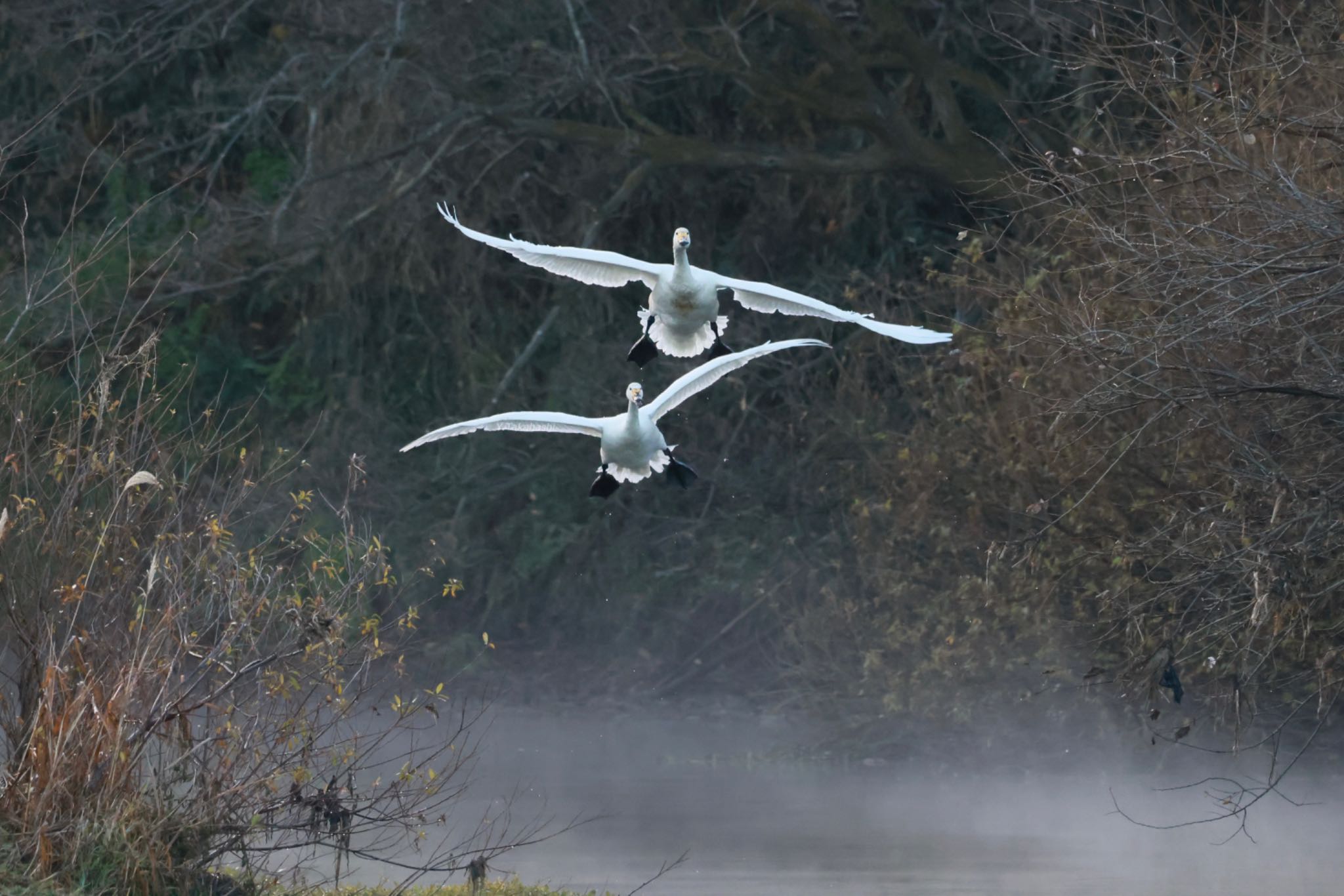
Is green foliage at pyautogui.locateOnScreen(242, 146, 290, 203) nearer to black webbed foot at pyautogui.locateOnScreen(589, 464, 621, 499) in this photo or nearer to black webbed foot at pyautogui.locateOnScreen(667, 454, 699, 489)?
black webbed foot at pyautogui.locateOnScreen(667, 454, 699, 489)

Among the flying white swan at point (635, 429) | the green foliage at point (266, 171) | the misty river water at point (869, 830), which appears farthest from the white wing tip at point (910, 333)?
the green foliage at point (266, 171)

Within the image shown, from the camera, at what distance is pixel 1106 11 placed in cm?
1585

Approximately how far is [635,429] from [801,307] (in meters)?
1.02

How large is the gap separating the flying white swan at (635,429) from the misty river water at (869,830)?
69.8 inches

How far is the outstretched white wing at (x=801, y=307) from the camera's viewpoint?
907 centimetres

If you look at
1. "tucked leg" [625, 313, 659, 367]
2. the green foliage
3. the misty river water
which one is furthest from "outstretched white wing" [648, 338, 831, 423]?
the green foliage

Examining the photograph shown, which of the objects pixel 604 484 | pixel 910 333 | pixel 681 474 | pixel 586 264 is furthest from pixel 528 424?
pixel 910 333

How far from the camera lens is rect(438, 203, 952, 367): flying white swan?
10.2m

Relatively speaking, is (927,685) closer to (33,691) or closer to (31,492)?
(31,492)

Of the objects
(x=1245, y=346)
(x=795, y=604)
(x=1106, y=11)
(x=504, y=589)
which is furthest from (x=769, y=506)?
(x=1245, y=346)

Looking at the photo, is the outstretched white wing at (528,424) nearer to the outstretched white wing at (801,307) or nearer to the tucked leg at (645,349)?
the tucked leg at (645,349)

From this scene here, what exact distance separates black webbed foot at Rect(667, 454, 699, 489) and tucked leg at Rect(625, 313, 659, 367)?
529 mm

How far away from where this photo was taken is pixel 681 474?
11.0 meters

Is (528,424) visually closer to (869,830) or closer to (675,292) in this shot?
(675,292)
